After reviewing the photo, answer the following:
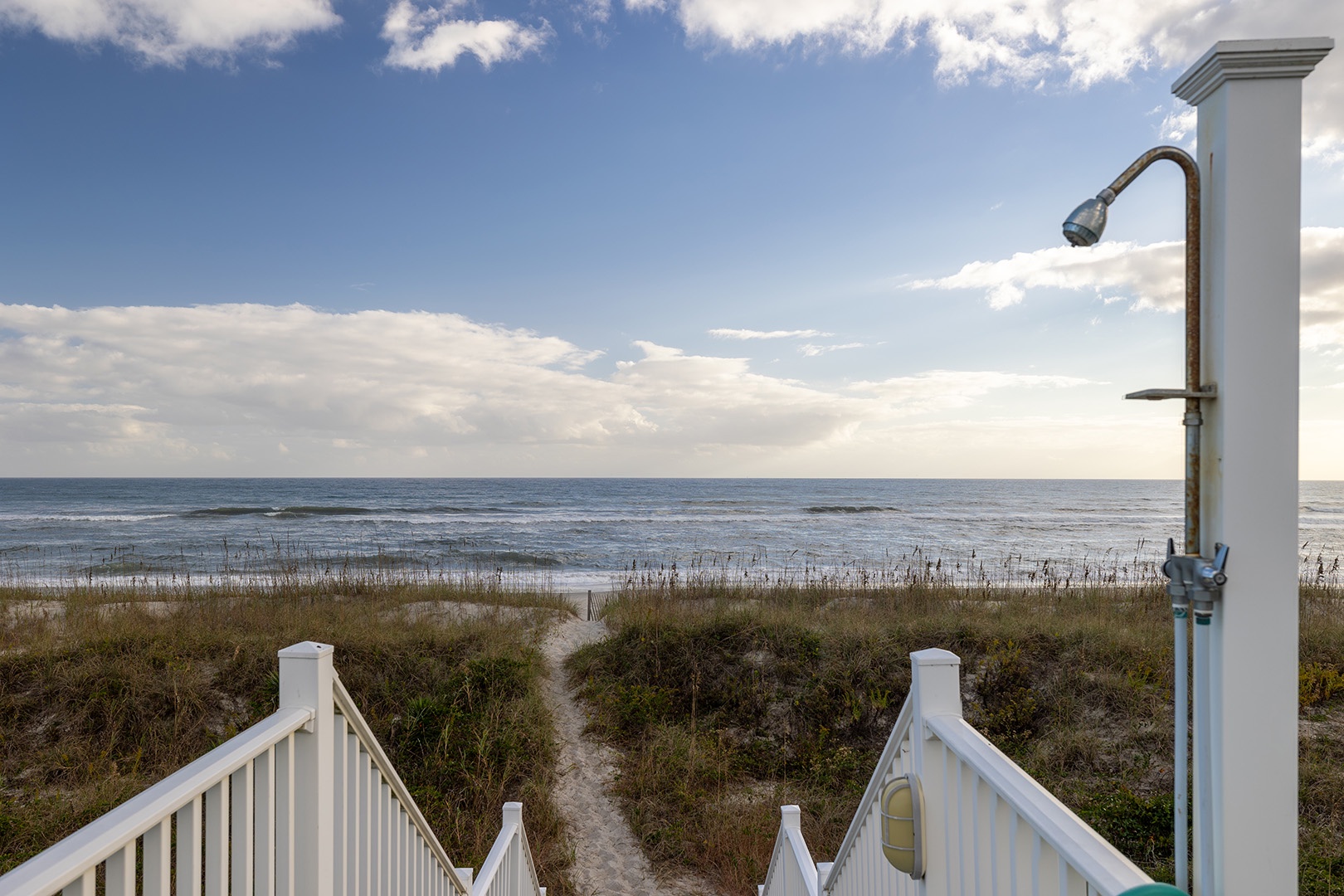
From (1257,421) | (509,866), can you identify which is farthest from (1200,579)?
(509,866)

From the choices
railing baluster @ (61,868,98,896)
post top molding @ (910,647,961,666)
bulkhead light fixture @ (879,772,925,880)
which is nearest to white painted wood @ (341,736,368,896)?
railing baluster @ (61,868,98,896)

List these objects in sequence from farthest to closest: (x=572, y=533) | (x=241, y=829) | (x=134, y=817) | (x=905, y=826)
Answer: (x=572, y=533) < (x=905, y=826) < (x=241, y=829) < (x=134, y=817)

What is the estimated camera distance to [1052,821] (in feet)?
3.34

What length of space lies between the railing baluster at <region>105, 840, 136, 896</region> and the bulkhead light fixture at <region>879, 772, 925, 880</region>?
1.49 metres

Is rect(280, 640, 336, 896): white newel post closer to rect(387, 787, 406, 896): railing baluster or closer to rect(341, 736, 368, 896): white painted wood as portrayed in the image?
rect(341, 736, 368, 896): white painted wood

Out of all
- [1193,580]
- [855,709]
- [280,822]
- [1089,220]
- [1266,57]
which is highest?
[1266,57]

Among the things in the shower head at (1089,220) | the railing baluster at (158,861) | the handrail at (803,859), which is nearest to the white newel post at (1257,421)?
the shower head at (1089,220)

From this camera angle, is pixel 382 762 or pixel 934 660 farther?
pixel 382 762

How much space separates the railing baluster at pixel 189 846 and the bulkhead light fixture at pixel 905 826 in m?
1.44

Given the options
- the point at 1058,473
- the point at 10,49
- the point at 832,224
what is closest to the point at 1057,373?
the point at 832,224

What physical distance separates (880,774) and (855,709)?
4.99 metres

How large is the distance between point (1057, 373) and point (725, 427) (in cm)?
1835

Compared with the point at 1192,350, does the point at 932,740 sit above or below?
below

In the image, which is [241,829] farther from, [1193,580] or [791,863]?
[791,863]
